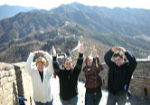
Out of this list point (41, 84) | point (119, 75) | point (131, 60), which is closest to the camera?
point (41, 84)

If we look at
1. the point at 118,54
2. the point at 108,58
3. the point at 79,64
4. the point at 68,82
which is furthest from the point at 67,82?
the point at 118,54

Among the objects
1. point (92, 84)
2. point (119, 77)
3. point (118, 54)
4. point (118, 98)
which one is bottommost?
point (118, 98)

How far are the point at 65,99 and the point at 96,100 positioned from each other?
0.62 m

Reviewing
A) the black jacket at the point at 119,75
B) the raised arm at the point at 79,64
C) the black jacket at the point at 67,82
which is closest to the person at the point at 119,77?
the black jacket at the point at 119,75

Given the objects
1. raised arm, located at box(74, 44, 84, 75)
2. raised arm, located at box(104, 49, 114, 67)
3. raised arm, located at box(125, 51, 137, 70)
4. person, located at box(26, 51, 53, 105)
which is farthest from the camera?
raised arm, located at box(104, 49, 114, 67)

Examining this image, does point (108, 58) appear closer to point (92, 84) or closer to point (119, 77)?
point (119, 77)

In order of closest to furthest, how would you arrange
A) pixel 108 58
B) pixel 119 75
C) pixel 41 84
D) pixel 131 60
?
1. pixel 41 84
2. pixel 119 75
3. pixel 131 60
4. pixel 108 58

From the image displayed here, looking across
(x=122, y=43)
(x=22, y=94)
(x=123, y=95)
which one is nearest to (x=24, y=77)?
(x=22, y=94)

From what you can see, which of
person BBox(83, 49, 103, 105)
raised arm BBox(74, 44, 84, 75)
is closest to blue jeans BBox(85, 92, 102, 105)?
person BBox(83, 49, 103, 105)

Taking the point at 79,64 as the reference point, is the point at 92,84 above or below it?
below

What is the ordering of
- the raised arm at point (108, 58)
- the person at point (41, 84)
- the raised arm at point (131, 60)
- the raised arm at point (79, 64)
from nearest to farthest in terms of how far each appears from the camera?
1. the person at point (41, 84)
2. the raised arm at point (79, 64)
3. the raised arm at point (131, 60)
4. the raised arm at point (108, 58)

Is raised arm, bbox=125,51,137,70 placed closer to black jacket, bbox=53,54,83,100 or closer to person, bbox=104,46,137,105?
person, bbox=104,46,137,105

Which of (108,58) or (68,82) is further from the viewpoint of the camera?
(108,58)

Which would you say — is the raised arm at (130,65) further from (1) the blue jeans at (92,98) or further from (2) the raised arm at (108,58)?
(1) the blue jeans at (92,98)
